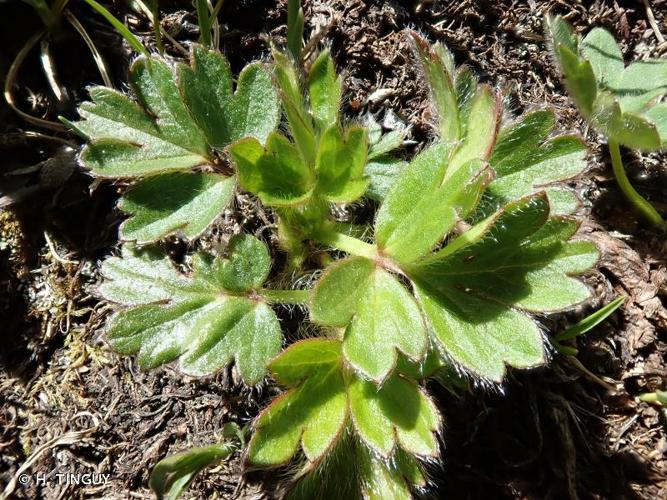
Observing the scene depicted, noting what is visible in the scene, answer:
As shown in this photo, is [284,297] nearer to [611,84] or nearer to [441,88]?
[441,88]

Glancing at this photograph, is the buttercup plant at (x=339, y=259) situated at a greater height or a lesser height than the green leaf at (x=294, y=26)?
lesser

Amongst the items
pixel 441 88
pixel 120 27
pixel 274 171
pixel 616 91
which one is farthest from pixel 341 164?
pixel 616 91

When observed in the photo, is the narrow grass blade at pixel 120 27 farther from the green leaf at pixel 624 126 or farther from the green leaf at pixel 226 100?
the green leaf at pixel 624 126

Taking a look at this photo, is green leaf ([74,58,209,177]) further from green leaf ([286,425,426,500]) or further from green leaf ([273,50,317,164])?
green leaf ([286,425,426,500])

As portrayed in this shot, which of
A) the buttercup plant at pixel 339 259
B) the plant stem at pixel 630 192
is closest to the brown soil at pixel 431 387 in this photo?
the plant stem at pixel 630 192

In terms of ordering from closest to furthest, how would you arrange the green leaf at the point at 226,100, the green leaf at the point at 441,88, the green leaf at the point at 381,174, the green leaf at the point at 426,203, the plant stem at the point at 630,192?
the green leaf at the point at 426,203 < the green leaf at the point at 441,88 < the green leaf at the point at 226,100 < the green leaf at the point at 381,174 < the plant stem at the point at 630,192

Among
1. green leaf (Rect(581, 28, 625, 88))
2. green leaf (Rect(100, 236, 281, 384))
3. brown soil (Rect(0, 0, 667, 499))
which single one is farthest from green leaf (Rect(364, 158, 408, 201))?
green leaf (Rect(581, 28, 625, 88))
